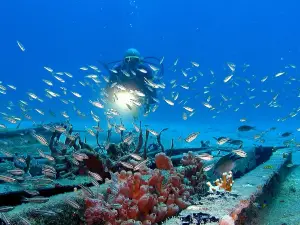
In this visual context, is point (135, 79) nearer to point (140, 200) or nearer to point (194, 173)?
point (194, 173)

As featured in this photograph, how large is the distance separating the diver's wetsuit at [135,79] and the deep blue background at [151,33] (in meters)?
120

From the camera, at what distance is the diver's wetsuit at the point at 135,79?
1162 cm

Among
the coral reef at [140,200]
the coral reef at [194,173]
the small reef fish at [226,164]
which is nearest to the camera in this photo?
the coral reef at [140,200]

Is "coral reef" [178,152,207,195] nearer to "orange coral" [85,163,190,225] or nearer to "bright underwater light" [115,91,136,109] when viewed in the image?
"orange coral" [85,163,190,225]

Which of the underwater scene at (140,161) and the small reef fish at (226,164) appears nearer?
the underwater scene at (140,161)

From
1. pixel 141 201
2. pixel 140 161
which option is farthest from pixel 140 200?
pixel 140 161

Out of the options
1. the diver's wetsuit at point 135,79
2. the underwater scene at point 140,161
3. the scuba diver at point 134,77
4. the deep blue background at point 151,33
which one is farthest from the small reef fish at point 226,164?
the deep blue background at point 151,33

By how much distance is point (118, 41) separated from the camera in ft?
513

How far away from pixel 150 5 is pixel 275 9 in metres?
57.2

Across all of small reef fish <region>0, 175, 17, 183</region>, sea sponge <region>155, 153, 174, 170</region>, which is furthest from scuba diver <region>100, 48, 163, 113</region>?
small reef fish <region>0, 175, 17, 183</region>

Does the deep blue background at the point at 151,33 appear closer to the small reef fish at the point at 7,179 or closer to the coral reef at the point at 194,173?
the coral reef at the point at 194,173

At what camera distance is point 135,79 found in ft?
38.1

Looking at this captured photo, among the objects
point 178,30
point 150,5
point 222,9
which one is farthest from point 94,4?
point 222,9

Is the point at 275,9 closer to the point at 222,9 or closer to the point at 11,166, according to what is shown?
the point at 222,9
